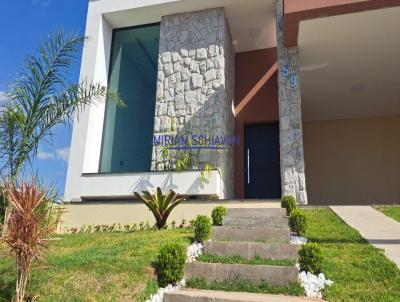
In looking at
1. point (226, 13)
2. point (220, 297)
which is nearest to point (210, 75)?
point (226, 13)

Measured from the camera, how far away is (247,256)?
4.28m

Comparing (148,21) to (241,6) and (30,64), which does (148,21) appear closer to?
(241,6)

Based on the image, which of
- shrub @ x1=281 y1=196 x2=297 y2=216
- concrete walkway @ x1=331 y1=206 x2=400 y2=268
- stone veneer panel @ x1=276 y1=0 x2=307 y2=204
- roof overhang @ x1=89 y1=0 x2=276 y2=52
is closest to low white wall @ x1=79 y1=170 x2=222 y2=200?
stone veneer panel @ x1=276 y1=0 x2=307 y2=204

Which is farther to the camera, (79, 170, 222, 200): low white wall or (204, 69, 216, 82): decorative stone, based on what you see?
(204, 69, 216, 82): decorative stone

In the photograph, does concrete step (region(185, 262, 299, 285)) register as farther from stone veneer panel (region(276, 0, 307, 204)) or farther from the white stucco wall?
the white stucco wall

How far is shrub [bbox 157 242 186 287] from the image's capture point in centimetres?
369

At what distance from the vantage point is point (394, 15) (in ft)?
22.9

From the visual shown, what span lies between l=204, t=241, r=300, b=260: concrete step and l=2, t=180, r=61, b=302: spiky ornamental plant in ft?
7.17

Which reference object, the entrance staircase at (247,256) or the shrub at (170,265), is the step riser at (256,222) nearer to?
the entrance staircase at (247,256)

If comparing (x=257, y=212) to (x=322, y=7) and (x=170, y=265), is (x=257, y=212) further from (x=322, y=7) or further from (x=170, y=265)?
(x=322, y=7)

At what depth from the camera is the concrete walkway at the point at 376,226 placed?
4077 millimetres

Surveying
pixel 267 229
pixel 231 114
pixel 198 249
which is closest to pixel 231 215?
pixel 267 229

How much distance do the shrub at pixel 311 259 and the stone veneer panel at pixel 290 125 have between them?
12.3 feet

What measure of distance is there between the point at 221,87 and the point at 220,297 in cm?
620
